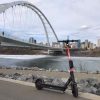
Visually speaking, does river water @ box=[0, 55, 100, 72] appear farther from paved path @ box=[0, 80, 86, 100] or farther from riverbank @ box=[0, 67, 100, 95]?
paved path @ box=[0, 80, 86, 100]

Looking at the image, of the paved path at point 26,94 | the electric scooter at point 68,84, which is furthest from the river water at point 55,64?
the electric scooter at point 68,84

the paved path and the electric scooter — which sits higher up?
the electric scooter

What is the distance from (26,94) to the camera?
386 inches

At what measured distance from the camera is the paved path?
9.16m

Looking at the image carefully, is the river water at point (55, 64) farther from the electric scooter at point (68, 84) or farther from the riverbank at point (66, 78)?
the electric scooter at point (68, 84)

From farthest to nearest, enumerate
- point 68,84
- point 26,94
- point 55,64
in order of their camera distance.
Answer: point 55,64
point 26,94
point 68,84

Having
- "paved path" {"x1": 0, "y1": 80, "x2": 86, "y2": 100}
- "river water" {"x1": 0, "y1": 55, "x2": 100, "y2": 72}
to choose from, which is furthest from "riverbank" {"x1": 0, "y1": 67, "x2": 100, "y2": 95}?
"river water" {"x1": 0, "y1": 55, "x2": 100, "y2": 72}

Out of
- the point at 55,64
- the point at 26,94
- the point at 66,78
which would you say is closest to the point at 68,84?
the point at 26,94

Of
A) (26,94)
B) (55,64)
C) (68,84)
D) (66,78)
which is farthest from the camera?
(55,64)

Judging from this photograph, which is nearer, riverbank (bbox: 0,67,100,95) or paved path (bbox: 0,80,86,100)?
paved path (bbox: 0,80,86,100)

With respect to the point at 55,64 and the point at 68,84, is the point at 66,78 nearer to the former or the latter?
the point at 68,84

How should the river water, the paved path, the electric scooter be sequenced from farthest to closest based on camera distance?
the river water < the paved path < the electric scooter

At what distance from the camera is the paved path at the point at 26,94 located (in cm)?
916

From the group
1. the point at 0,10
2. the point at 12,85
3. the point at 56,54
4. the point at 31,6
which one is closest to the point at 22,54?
the point at 56,54
